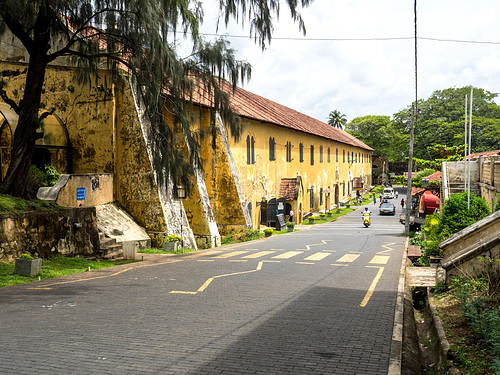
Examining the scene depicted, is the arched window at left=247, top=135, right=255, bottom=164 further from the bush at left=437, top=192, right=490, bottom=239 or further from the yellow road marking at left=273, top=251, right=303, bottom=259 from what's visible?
the bush at left=437, top=192, right=490, bottom=239

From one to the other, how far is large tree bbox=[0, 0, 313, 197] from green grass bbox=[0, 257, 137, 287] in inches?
113

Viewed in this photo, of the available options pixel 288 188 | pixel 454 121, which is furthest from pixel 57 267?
pixel 454 121

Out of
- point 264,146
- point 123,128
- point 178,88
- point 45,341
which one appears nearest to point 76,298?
point 45,341

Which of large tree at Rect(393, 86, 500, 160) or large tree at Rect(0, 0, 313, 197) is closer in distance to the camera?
large tree at Rect(0, 0, 313, 197)

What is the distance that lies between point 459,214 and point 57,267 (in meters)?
13.0

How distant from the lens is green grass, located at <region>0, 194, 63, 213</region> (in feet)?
47.9

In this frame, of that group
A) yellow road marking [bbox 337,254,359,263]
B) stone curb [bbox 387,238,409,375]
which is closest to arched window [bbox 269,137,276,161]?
yellow road marking [bbox 337,254,359,263]

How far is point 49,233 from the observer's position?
15.8 meters

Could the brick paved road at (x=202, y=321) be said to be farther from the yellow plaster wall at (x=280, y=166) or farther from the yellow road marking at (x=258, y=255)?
the yellow plaster wall at (x=280, y=166)

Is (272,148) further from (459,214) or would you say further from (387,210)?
(387,210)

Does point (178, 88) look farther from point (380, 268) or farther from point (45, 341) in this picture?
point (45, 341)

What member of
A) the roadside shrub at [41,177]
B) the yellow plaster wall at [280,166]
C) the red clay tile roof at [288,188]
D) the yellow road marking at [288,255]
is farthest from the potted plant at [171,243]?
the red clay tile roof at [288,188]

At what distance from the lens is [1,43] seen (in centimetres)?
2022

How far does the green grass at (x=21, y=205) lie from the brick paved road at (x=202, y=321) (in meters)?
3.50
